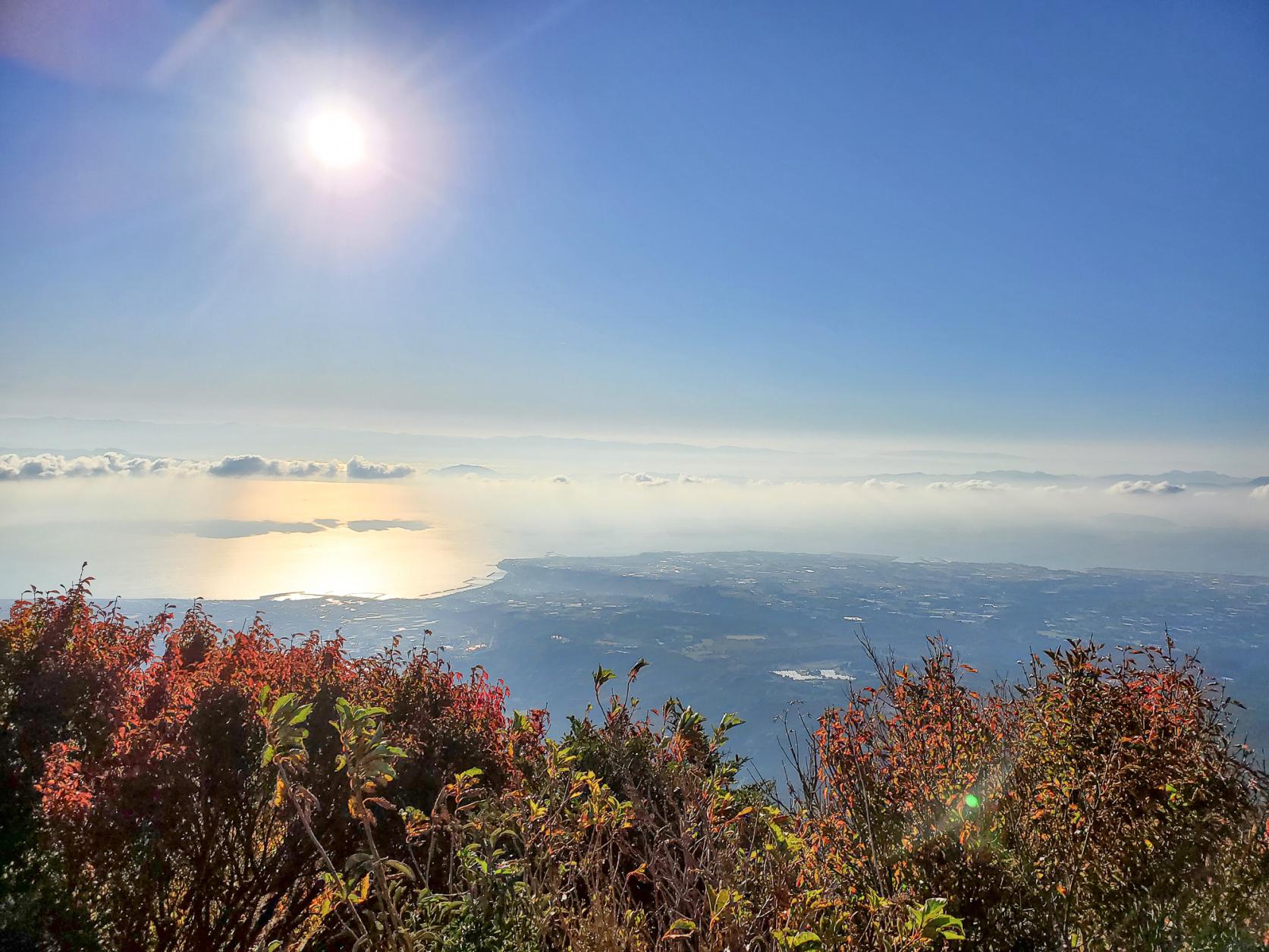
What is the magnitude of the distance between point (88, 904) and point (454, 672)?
3.80 metres

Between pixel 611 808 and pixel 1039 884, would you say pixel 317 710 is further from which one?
pixel 1039 884

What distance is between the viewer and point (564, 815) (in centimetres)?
443

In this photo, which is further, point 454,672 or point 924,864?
point 454,672

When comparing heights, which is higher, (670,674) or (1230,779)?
(1230,779)

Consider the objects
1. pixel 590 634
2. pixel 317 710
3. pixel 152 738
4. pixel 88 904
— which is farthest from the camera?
pixel 590 634

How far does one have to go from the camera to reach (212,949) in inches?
248

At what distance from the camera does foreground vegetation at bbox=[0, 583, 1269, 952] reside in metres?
2.96

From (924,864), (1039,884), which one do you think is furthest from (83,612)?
(1039,884)

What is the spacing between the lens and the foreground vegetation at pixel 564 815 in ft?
9.71

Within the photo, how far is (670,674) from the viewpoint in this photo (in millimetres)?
153125

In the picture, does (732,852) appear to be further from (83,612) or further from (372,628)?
(372,628)

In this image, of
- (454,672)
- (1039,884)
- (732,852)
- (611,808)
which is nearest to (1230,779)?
(1039,884)

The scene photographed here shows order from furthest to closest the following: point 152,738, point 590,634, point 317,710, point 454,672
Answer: point 590,634 < point 454,672 < point 317,710 < point 152,738

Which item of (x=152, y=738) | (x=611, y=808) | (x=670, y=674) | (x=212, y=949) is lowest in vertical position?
(x=670, y=674)
